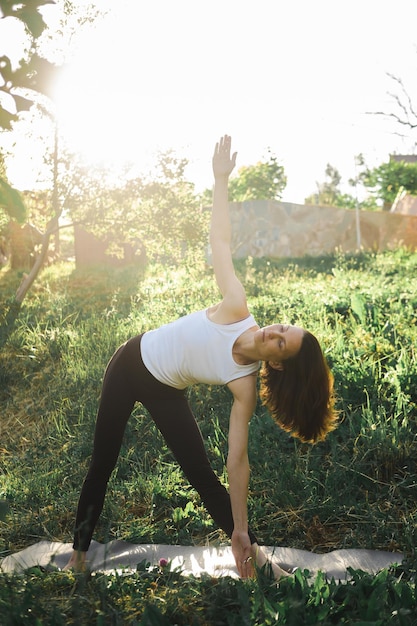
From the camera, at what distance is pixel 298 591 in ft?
8.10

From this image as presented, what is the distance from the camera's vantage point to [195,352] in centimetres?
315

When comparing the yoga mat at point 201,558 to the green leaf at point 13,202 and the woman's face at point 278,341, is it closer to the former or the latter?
the woman's face at point 278,341

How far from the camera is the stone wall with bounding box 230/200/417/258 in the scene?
72.6ft

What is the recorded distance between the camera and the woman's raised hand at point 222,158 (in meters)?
3.15

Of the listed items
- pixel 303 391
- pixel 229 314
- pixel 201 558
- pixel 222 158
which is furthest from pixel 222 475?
pixel 222 158

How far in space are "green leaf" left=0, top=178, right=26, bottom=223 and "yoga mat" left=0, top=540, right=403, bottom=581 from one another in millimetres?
2189

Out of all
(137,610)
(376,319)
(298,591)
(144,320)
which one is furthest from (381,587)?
(144,320)

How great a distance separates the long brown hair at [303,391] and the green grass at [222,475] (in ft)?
2.44

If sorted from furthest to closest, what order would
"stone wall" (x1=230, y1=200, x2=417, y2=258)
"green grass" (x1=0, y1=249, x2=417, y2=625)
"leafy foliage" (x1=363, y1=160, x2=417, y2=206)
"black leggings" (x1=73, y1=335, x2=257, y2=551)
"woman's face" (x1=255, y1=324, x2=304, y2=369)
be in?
"leafy foliage" (x1=363, y1=160, x2=417, y2=206)
"stone wall" (x1=230, y1=200, x2=417, y2=258)
"black leggings" (x1=73, y1=335, x2=257, y2=551)
"woman's face" (x1=255, y1=324, x2=304, y2=369)
"green grass" (x1=0, y1=249, x2=417, y2=625)

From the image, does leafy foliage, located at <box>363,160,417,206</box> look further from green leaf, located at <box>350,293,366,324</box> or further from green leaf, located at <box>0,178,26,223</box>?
green leaf, located at <box>0,178,26,223</box>

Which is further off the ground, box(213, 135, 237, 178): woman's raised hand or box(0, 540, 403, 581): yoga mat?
box(213, 135, 237, 178): woman's raised hand

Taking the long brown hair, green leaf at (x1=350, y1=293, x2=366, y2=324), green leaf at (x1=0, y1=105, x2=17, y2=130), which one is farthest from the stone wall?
green leaf at (x1=0, y1=105, x2=17, y2=130)

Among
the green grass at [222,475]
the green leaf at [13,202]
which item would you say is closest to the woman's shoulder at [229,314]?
the green grass at [222,475]

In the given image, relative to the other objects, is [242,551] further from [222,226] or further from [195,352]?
[222,226]
